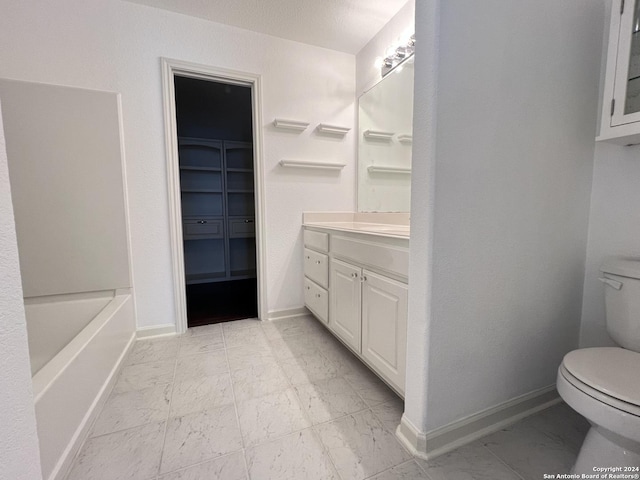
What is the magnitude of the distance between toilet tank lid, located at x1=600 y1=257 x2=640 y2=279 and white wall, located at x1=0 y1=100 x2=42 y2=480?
1865 mm

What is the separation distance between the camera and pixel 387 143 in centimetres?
223

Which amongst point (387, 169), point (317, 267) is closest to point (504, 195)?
point (387, 169)

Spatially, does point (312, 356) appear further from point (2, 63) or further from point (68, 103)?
point (2, 63)

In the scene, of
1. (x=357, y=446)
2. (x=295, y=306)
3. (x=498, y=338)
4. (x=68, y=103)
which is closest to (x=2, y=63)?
(x=68, y=103)

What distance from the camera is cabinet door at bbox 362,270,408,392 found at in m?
1.22

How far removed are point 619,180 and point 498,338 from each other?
87 centimetres

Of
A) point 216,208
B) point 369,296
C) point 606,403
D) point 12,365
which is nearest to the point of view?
point 12,365

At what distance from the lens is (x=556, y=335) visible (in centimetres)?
132

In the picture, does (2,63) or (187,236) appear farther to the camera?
(187,236)

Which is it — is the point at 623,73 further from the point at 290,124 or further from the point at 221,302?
the point at 221,302

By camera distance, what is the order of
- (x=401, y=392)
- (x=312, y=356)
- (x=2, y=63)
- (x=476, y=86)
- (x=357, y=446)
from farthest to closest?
1. (x=312, y=356)
2. (x=2, y=63)
3. (x=401, y=392)
4. (x=357, y=446)
5. (x=476, y=86)

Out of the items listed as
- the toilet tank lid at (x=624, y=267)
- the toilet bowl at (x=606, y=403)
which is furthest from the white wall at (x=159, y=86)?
the toilet bowl at (x=606, y=403)

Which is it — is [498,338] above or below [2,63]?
below

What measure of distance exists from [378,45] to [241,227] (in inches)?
107
